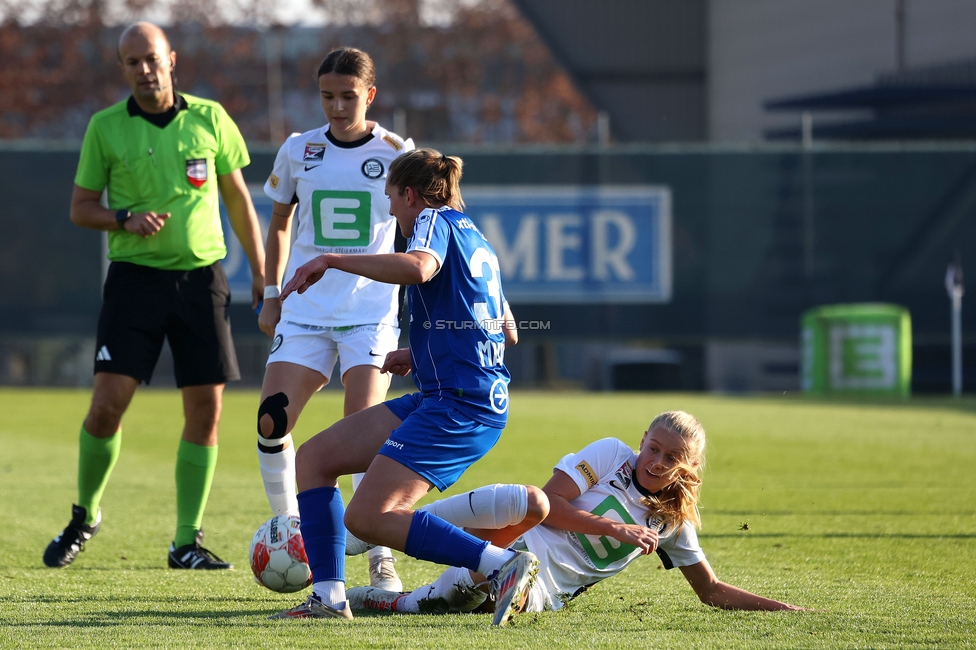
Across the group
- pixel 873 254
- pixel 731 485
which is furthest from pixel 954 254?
pixel 731 485

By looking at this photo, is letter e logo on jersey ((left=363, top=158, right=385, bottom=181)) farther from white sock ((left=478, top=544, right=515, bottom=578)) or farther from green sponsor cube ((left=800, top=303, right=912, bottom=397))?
green sponsor cube ((left=800, top=303, right=912, bottom=397))

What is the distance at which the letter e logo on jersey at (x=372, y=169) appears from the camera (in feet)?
16.4

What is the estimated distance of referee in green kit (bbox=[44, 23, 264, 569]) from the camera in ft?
17.5

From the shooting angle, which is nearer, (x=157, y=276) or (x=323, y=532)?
(x=323, y=532)

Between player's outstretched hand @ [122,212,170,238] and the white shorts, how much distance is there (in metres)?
0.76

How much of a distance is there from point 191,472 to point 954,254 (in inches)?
541

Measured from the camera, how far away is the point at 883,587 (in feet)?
15.5

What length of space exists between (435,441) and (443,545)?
32 centimetres

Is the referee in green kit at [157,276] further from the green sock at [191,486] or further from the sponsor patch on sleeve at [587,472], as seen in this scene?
the sponsor patch on sleeve at [587,472]

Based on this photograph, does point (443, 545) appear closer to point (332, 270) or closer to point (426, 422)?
point (426, 422)

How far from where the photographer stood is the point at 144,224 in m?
5.24

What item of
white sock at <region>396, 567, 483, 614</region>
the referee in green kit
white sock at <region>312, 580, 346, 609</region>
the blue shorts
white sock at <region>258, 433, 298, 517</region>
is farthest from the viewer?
the referee in green kit

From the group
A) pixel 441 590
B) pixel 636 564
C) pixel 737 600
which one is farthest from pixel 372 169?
pixel 737 600

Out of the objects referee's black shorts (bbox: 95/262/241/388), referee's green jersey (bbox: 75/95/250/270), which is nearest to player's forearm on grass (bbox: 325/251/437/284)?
referee's black shorts (bbox: 95/262/241/388)
